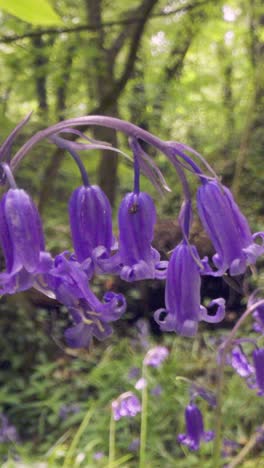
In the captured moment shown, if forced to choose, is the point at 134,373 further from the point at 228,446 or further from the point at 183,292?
the point at 183,292

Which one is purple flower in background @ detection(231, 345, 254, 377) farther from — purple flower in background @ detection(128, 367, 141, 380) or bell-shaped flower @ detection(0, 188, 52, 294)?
purple flower in background @ detection(128, 367, 141, 380)

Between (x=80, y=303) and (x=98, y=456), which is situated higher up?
(x=80, y=303)

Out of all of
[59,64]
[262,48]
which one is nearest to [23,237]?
[59,64]

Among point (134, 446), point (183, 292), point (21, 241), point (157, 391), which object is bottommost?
point (134, 446)

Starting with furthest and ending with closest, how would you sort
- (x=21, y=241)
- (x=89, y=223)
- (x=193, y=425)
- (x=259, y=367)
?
1. (x=193, y=425)
2. (x=259, y=367)
3. (x=89, y=223)
4. (x=21, y=241)

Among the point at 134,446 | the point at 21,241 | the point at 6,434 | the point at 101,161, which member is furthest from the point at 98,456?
the point at 21,241

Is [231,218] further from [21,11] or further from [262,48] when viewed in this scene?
[262,48]
